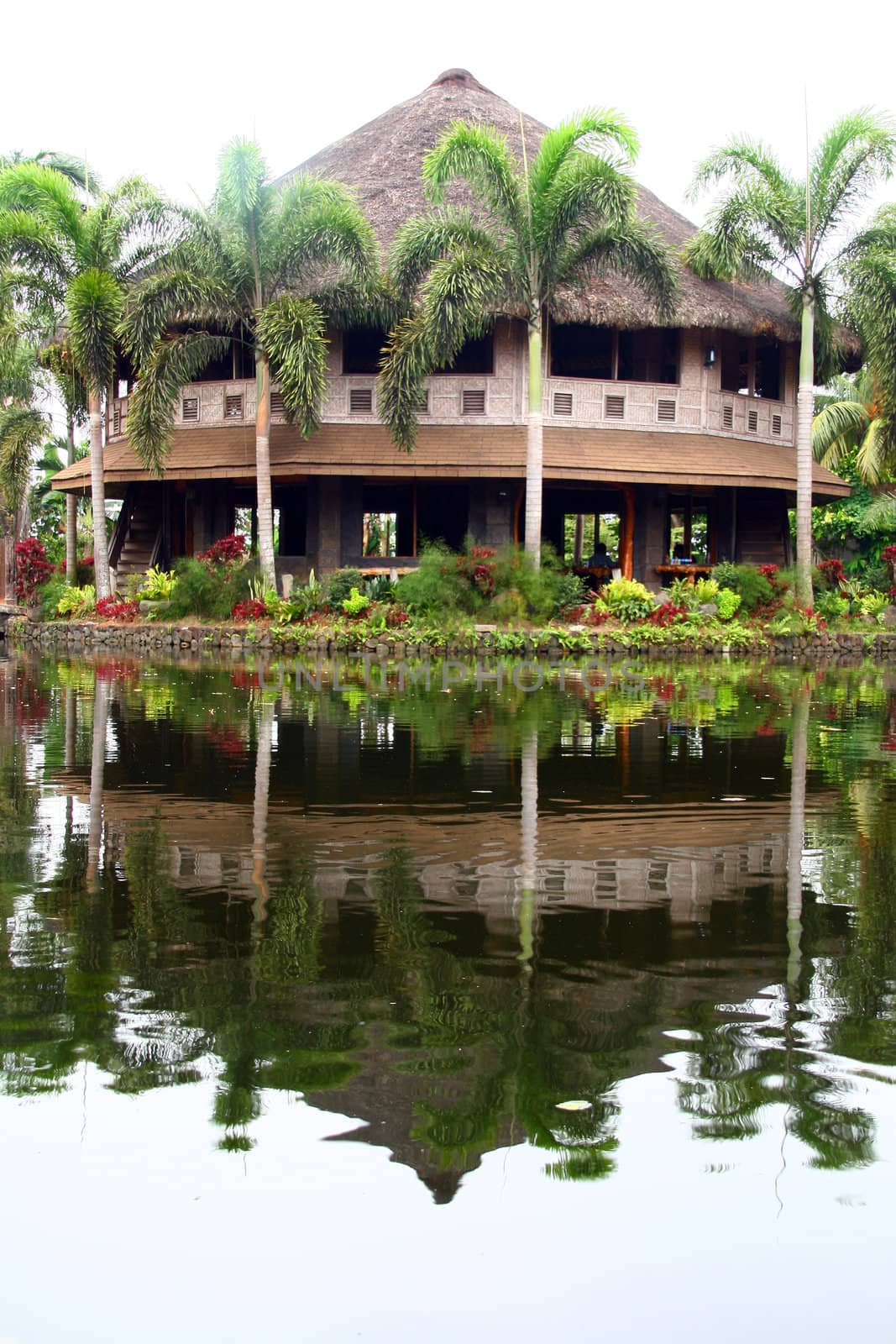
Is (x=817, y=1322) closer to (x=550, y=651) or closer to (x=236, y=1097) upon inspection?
(x=236, y=1097)

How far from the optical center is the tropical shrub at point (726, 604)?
29688mm

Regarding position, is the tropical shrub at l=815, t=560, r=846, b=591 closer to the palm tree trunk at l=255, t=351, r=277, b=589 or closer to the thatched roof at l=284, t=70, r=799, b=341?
the thatched roof at l=284, t=70, r=799, b=341

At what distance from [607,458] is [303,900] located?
86.8 ft

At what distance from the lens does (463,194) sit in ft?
111

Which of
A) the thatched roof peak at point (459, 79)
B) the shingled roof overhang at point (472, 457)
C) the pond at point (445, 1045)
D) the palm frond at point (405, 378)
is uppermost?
the thatched roof peak at point (459, 79)

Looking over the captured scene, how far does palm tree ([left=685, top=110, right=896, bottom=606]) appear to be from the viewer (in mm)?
29906

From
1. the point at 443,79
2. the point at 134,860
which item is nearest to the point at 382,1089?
the point at 134,860

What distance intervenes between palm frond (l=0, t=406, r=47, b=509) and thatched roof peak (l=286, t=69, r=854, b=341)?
1007 centimetres

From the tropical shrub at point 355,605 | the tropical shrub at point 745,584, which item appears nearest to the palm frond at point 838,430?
the tropical shrub at point 745,584

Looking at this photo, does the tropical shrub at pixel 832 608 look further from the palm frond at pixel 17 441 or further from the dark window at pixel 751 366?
the palm frond at pixel 17 441

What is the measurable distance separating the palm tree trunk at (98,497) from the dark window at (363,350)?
640 centimetres

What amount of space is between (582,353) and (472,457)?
6.63m

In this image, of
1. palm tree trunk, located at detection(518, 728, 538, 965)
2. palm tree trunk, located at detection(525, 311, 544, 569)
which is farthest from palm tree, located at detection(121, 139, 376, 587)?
palm tree trunk, located at detection(518, 728, 538, 965)

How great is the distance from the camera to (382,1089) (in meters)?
4.01
